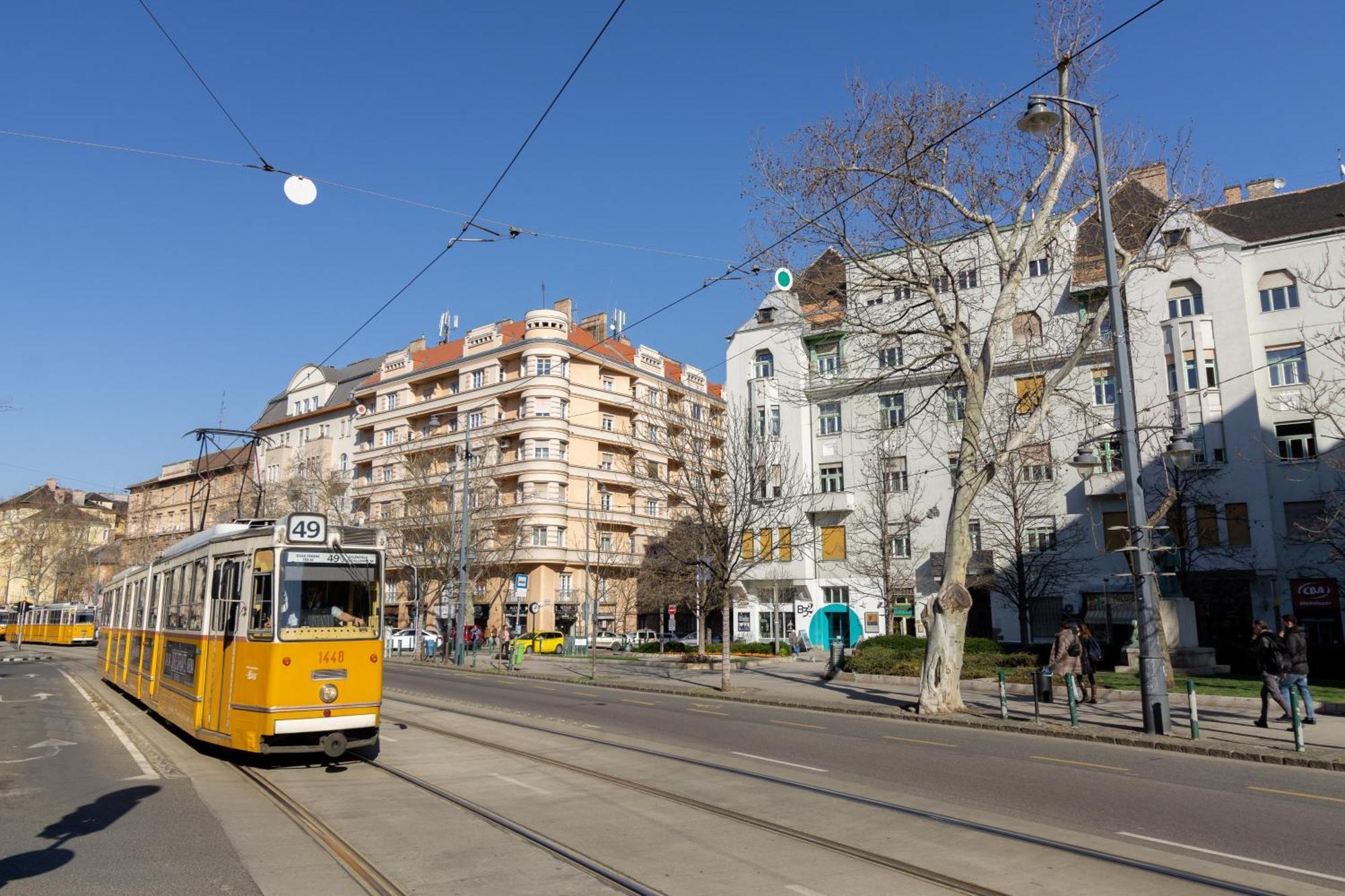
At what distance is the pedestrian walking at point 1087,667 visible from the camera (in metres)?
19.6

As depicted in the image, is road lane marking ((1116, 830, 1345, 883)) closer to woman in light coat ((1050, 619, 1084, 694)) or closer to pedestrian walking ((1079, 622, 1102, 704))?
woman in light coat ((1050, 619, 1084, 694))

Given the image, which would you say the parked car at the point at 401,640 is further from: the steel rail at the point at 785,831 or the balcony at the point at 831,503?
the steel rail at the point at 785,831

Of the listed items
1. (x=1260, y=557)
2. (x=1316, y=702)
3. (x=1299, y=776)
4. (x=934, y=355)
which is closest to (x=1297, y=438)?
(x=1260, y=557)

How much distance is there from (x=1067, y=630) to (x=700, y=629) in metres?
20.4

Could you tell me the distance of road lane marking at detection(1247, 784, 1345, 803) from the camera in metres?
9.67

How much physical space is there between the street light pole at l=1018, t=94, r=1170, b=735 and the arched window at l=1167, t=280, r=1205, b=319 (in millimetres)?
29124

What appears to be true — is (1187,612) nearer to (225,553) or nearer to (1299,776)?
(1299,776)

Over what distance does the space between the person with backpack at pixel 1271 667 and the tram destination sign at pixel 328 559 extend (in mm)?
14139

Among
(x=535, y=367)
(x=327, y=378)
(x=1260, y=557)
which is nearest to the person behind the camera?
(x=1260, y=557)

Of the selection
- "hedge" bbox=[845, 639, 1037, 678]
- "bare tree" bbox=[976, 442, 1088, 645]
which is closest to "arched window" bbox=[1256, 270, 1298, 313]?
"bare tree" bbox=[976, 442, 1088, 645]

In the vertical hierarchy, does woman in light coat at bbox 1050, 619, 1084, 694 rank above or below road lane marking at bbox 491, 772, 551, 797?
above

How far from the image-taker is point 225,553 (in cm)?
1173

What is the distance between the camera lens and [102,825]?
819cm

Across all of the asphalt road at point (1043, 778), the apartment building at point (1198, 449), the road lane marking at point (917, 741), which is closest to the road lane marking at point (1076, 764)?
the asphalt road at point (1043, 778)
